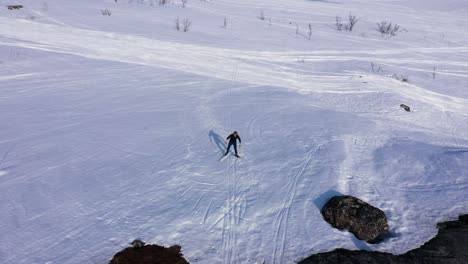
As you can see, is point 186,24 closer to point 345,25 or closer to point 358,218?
point 345,25

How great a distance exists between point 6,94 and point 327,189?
16.9 metres

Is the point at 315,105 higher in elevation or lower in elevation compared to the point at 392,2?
lower

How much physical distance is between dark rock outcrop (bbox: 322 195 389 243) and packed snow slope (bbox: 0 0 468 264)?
33 centimetres

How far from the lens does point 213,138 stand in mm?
16516

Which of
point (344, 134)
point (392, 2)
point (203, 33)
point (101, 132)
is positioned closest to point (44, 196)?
point (101, 132)

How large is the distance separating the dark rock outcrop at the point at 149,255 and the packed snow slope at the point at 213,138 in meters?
0.32

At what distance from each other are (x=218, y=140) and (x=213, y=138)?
284 millimetres

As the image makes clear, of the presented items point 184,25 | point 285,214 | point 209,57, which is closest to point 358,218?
point 285,214

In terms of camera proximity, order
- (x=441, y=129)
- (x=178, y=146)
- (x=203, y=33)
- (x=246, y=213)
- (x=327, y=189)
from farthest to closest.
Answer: (x=203, y=33) → (x=441, y=129) → (x=178, y=146) → (x=327, y=189) → (x=246, y=213)

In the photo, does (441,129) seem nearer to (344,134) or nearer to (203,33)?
(344,134)

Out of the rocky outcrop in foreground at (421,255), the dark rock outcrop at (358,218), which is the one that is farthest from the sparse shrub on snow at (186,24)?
the rocky outcrop in foreground at (421,255)

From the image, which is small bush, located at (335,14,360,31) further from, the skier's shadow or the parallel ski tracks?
the skier's shadow

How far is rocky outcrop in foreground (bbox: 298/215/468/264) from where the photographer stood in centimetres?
1025

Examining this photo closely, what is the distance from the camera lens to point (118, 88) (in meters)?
21.0
